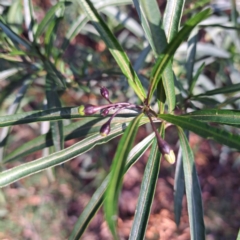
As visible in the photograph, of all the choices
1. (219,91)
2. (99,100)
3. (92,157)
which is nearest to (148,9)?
(219,91)

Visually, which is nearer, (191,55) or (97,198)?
(97,198)

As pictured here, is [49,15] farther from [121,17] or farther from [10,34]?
[121,17]

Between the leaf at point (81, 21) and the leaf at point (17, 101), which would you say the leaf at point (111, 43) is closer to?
the leaf at point (81, 21)

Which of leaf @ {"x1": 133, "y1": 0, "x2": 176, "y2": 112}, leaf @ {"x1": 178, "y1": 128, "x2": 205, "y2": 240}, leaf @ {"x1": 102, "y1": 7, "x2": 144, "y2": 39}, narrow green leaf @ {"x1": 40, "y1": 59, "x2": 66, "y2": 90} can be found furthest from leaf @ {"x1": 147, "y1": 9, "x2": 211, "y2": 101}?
leaf @ {"x1": 102, "y1": 7, "x2": 144, "y2": 39}

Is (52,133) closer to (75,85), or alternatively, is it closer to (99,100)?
(75,85)

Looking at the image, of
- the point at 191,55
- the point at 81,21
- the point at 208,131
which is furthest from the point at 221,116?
the point at 81,21

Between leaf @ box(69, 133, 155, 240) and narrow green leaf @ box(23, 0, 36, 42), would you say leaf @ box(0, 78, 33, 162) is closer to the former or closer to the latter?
narrow green leaf @ box(23, 0, 36, 42)

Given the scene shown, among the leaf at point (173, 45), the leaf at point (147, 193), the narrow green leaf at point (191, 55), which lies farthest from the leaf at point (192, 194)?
the narrow green leaf at point (191, 55)
